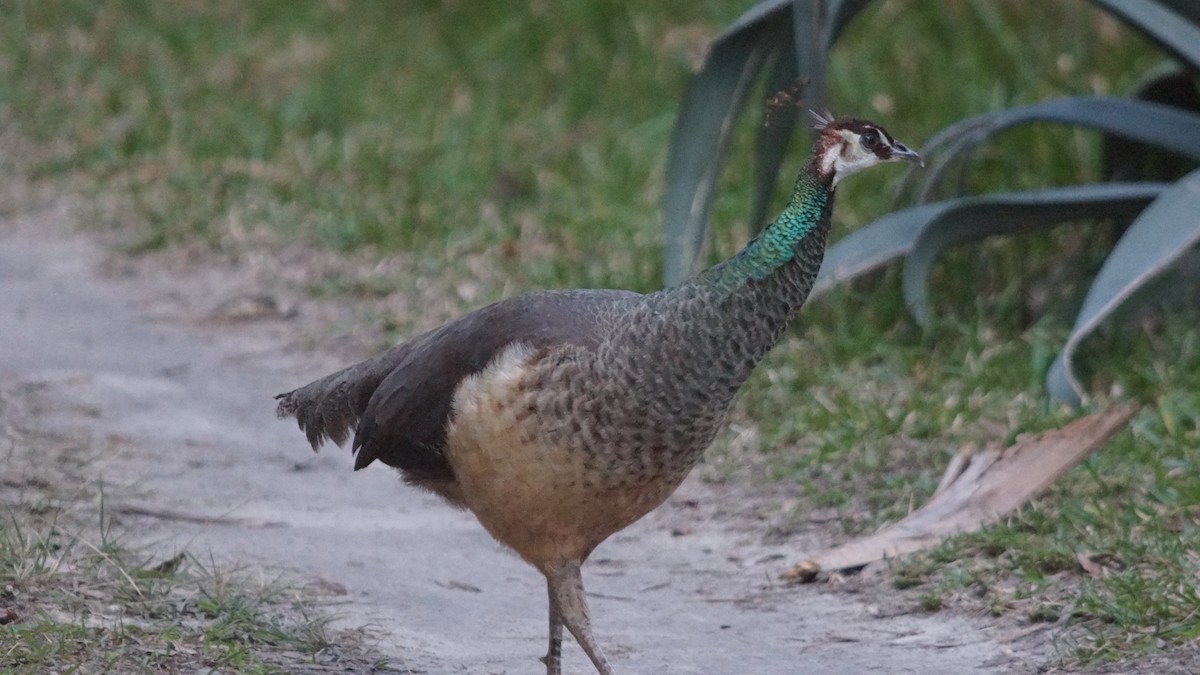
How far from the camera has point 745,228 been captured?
22.1 feet

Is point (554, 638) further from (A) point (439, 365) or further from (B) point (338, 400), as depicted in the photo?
(B) point (338, 400)

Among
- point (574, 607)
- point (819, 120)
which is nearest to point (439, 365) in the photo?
point (574, 607)

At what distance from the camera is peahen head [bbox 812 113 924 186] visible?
342 cm

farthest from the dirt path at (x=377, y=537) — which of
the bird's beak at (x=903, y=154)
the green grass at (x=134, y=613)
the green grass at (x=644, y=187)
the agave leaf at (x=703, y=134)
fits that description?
the bird's beak at (x=903, y=154)

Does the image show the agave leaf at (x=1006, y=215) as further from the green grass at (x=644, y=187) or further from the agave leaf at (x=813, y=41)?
the agave leaf at (x=813, y=41)

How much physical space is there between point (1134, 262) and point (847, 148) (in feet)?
5.88

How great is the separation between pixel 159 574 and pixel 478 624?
0.74 metres

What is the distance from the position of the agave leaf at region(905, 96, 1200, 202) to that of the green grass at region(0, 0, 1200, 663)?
480mm

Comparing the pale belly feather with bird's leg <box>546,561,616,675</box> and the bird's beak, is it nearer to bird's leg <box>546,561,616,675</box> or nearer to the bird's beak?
bird's leg <box>546,561,616,675</box>

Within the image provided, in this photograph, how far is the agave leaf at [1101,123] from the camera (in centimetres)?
558

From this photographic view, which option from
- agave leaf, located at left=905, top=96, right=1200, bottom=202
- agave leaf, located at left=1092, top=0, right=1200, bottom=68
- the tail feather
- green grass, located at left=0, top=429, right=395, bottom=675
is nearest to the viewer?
green grass, located at left=0, top=429, right=395, bottom=675

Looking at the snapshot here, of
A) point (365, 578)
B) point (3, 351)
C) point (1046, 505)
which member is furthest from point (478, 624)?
point (3, 351)

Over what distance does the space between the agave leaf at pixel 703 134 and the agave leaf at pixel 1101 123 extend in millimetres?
661

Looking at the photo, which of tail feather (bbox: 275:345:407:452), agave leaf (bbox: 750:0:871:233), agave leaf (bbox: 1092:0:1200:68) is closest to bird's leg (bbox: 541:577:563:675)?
tail feather (bbox: 275:345:407:452)
